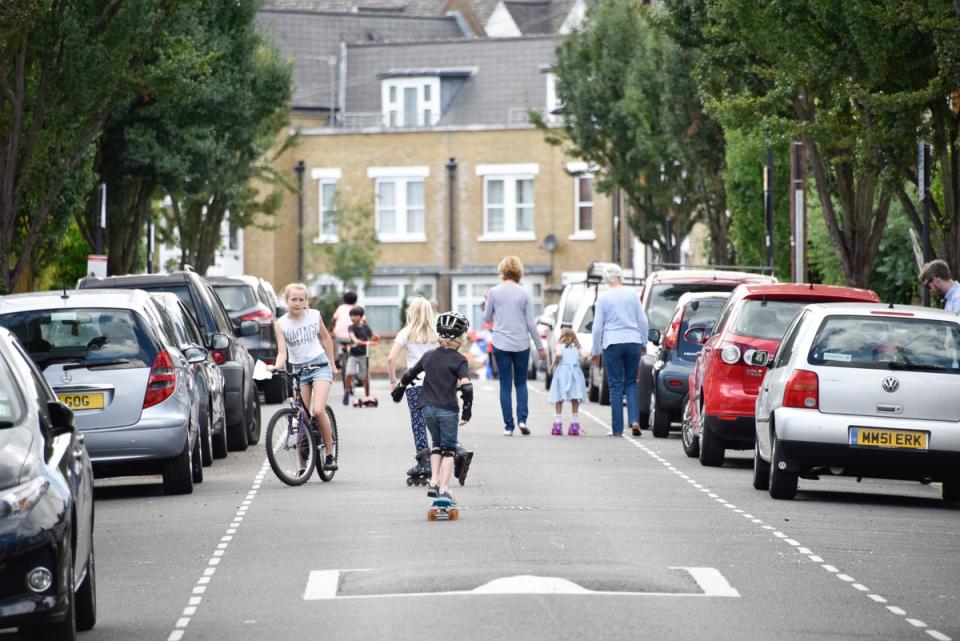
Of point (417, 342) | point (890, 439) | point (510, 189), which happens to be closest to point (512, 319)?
point (417, 342)

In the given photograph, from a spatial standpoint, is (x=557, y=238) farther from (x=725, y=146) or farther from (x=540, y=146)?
(x=725, y=146)

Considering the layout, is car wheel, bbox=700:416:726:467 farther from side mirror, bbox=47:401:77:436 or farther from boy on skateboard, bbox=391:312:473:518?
side mirror, bbox=47:401:77:436

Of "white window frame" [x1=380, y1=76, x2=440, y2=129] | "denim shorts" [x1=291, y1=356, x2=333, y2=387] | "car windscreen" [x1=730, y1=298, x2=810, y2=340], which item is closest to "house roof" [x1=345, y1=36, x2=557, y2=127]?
"white window frame" [x1=380, y1=76, x2=440, y2=129]

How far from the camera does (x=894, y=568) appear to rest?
11734 mm

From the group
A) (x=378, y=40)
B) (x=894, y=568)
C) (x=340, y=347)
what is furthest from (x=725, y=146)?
(x=378, y=40)

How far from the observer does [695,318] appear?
22297 millimetres

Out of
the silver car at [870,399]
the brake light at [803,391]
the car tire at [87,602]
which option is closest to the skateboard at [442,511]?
the silver car at [870,399]

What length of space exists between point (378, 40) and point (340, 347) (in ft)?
159

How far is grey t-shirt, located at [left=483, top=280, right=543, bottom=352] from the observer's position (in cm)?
2206

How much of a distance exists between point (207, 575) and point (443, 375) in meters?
3.51

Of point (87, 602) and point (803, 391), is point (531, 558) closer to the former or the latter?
point (87, 602)

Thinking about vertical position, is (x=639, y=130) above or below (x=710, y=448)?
above

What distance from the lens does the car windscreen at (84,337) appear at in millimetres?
15742

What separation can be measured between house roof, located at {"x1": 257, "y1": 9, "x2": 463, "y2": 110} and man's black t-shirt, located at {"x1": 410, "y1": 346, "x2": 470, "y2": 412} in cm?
5542
